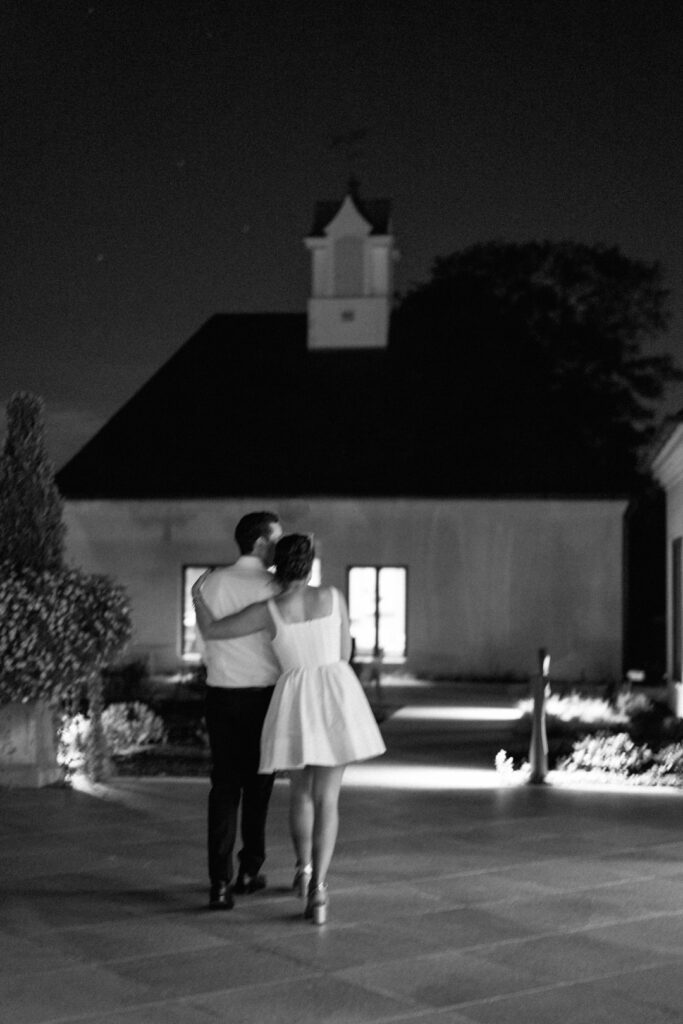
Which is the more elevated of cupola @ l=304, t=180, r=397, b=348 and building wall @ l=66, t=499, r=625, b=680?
cupola @ l=304, t=180, r=397, b=348

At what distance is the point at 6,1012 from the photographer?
640cm

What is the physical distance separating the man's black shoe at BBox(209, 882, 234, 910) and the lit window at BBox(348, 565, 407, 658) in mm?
21940

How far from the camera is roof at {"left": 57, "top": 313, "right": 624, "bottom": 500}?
30.8 m

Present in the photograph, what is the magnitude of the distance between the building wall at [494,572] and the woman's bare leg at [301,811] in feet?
70.5

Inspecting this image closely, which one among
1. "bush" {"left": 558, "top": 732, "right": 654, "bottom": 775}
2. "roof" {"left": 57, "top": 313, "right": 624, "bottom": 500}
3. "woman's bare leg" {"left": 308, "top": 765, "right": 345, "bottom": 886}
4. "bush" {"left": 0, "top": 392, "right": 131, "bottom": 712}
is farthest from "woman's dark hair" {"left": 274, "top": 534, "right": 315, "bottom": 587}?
"roof" {"left": 57, "top": 313, "right": 624, "bottom": 500}

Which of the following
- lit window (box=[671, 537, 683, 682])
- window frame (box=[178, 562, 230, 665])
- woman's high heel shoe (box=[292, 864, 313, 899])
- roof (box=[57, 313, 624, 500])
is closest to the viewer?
woman's high heel shoe (box=[292, 864, 313, 899])

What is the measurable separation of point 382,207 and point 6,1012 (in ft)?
97.2

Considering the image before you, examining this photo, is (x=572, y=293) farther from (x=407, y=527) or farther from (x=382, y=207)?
(x=407, y=527)

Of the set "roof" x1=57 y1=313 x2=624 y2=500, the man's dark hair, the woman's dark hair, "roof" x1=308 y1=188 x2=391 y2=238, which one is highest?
"roof" x1=308 y1=188 x2=391 y2=238

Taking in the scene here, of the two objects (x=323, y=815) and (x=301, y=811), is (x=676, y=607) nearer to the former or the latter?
(x=301, y=811)

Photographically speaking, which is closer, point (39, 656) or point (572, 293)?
point (39, 656)

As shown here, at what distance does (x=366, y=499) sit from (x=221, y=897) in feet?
73.2

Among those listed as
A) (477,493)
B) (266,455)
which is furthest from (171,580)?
(477,493)

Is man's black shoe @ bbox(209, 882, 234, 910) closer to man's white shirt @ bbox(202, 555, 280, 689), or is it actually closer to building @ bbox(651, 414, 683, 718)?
man's white shirt @ bbox(202, 555, 280, 689)
